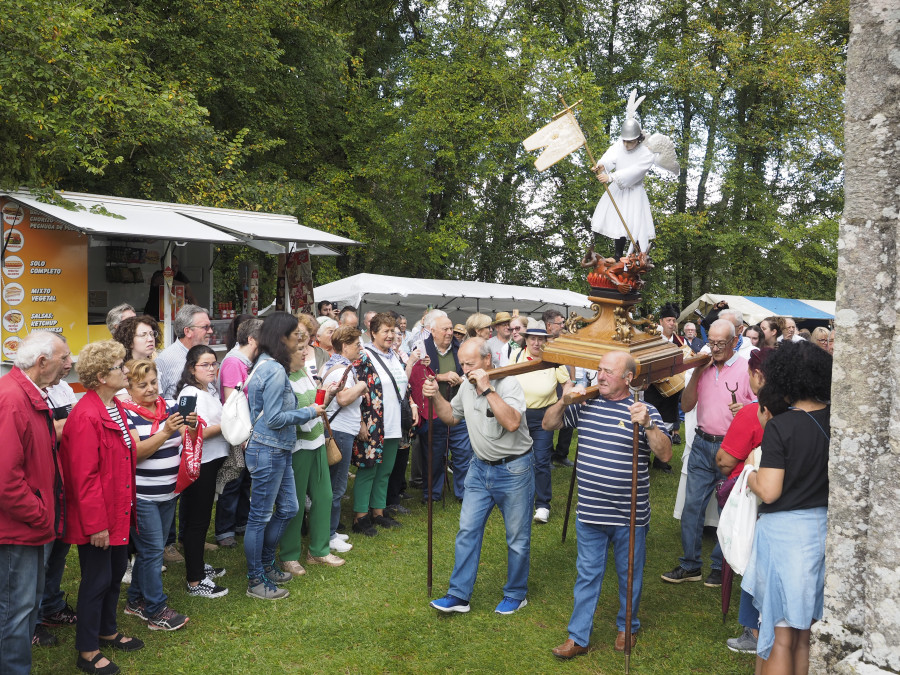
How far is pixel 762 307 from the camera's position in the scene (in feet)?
59.0

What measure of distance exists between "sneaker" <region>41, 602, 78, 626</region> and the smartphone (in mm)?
1556

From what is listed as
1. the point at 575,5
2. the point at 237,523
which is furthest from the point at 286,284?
the point at 575,5

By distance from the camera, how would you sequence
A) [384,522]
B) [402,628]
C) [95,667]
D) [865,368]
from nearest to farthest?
1. [865,368]
2. [95,667]
3. [402,628]
4. [384,522]

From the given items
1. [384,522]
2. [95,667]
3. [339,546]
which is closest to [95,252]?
[384,522]

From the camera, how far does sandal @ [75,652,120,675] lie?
3992mm

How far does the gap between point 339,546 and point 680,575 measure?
294 cm

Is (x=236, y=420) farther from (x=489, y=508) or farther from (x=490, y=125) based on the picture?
(x=490, y=125)

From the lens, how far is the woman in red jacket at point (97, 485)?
3.84 m

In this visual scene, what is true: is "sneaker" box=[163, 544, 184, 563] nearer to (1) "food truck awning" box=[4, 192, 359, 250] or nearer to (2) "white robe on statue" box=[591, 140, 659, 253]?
(1) "food truck awning" box=[4, 192, 359, 250]

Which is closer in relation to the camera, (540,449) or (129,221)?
(540,449)

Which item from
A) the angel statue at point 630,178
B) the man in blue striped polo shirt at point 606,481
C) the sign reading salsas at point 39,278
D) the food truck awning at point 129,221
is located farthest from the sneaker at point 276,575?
the sign reading salsas at point 39,278

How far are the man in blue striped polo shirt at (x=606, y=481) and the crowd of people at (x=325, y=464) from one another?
A: 13 mm

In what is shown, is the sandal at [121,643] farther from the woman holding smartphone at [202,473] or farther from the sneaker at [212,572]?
the sneaker at [212,572]

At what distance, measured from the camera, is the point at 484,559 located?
616 centimetres
